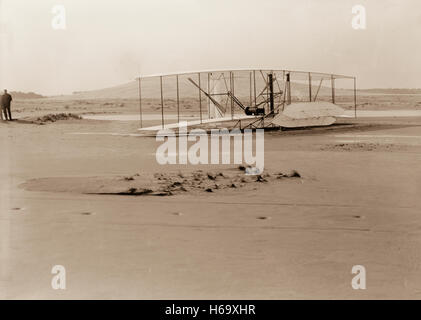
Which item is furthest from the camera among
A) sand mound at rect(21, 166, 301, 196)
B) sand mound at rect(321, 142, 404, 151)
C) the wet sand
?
sand mound at rect(321, 142, 404, 151)

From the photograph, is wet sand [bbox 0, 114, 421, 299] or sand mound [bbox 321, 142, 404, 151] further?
sand mound [bbox 321, 142, 404, 151]

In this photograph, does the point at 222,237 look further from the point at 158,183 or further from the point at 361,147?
the point at 361,147

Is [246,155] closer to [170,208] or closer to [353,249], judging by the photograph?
[170,208]

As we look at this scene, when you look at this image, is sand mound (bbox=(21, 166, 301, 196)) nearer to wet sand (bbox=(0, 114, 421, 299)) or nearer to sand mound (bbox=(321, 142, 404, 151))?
wet sand (bbox=(0, 114, 421, 299))

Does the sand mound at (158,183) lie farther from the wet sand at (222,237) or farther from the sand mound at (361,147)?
the sand mound at (361,147)

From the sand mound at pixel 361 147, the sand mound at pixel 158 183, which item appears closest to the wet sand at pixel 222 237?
the sand mound at pixel 158 183

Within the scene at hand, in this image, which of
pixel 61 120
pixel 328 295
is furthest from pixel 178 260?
pixel 61 120

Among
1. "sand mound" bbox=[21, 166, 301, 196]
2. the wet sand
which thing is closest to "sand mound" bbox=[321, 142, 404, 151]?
the wet sand
